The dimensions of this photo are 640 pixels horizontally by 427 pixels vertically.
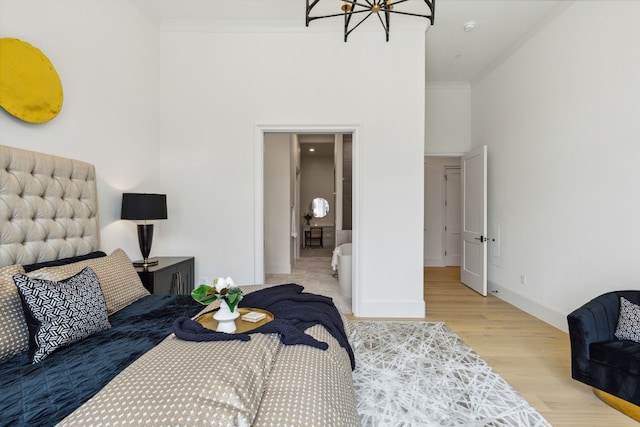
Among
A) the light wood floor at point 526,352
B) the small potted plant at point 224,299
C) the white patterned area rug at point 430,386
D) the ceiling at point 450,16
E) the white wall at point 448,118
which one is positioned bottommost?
the light wood floor at point 526,352

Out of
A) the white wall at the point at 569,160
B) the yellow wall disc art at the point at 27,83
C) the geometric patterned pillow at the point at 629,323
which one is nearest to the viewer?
the yellow wall disc art at the point at 27,83

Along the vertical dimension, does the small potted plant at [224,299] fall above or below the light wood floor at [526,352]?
above

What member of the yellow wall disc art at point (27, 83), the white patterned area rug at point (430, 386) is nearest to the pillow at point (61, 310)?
the yellow wall disc art at point (27, 83)

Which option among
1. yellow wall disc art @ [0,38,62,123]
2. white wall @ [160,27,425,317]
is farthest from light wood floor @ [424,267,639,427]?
yellow wall disc art @ [0,38,62,123]

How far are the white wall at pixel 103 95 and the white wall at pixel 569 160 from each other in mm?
4421

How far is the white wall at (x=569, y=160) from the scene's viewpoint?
271 centimetres

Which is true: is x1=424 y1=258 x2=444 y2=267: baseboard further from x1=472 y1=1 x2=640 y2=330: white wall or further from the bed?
the bed

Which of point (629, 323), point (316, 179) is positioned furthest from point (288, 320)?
point (316, 179)

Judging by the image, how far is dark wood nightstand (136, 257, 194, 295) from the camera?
283cm

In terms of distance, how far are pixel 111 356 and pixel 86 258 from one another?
121 cm

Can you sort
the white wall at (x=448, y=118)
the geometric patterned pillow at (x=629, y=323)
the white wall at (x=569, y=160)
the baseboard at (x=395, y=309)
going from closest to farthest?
the geometric patterned pillow at (x=629, y=323) < the white wall at (x=569, y=160) < the baseboard at (x=395, y=309) < the white wall at (x=448, y=118)

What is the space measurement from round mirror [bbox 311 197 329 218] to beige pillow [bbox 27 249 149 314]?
836cm

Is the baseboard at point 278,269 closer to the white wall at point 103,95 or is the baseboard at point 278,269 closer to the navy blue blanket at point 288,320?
the white wall at point 103,95

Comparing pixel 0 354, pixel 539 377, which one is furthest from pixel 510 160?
pixel 0 354
